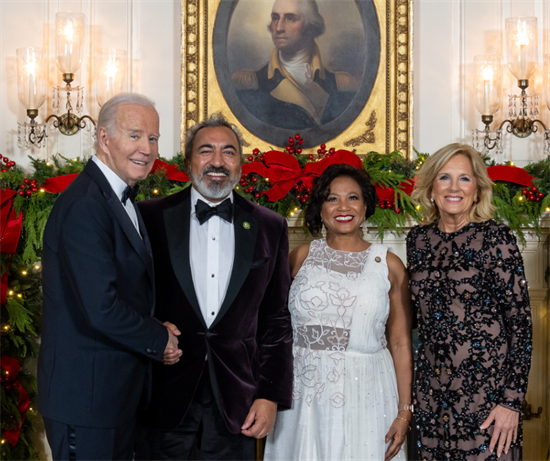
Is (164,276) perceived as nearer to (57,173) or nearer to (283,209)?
(283,209)

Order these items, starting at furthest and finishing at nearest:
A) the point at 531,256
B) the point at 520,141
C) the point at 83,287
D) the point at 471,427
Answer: the point at 520,141 < the point at 531,256 < the point at 471,427 < the point at 83,287

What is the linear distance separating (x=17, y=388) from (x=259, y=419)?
1688mm

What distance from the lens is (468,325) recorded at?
220 centimetres

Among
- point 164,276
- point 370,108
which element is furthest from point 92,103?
point 164,276

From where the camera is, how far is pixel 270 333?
93.7 inches

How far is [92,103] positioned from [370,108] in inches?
76.8

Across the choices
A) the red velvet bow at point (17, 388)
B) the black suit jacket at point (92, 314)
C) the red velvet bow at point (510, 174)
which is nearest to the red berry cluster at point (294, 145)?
the red velvet bow at point (510, 174)

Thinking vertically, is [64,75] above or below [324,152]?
above

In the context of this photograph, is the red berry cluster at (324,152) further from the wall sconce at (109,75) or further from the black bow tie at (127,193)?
the black bow tie at (127,193)

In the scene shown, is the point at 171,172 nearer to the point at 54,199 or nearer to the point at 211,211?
the point at 54,199

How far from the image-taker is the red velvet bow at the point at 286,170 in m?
3.41

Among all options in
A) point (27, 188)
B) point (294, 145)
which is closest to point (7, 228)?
point (27, 188)

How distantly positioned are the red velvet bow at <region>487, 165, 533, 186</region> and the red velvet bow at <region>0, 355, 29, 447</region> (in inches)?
117

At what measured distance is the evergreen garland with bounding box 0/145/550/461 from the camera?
322cm
